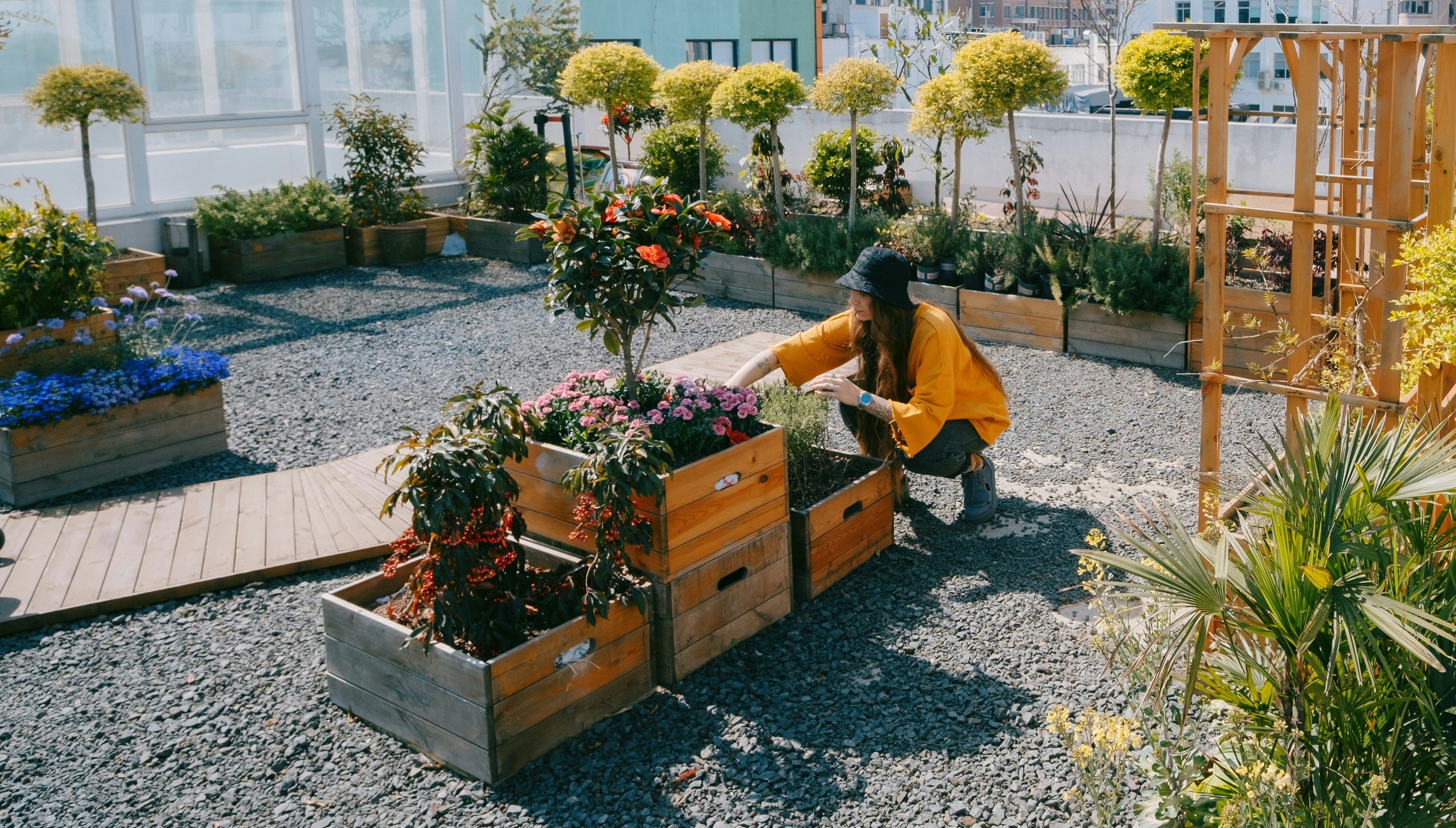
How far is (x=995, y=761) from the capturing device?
3.21 meters

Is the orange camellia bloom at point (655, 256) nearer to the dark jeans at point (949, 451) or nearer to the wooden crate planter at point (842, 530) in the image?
the wooden crate planter at point (842, 530)

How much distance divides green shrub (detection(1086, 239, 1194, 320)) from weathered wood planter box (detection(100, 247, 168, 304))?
654cm

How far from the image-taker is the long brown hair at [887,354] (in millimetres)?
4449

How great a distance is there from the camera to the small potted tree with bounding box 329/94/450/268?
411 inches

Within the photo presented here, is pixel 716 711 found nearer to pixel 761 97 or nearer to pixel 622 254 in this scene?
pixel 622 254

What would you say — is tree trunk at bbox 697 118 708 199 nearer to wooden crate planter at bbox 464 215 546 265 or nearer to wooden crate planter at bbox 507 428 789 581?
wooden crate planter at bbox 464 215 546 265

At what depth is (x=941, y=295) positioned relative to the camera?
25.7ft

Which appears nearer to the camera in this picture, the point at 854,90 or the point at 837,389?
the point at 837,389

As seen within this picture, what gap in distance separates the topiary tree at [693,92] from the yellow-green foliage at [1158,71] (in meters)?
3.00

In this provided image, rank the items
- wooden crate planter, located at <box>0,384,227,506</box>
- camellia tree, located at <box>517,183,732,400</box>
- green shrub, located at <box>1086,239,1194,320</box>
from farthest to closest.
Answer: green shrub, located at <box>1086,239,1194,320</box>, wooden crate planter, located at <box>0,384,227,506</box>, camellia tree, located at <box>517,183,732,400</box>

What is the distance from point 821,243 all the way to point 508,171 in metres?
3.95

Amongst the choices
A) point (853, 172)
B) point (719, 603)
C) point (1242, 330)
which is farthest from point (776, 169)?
point (719, 603)

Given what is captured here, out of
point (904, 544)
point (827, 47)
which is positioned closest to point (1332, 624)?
point (904, 544)

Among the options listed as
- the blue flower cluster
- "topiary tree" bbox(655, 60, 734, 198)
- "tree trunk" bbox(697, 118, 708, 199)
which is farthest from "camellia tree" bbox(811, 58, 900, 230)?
the blue flower cluster
